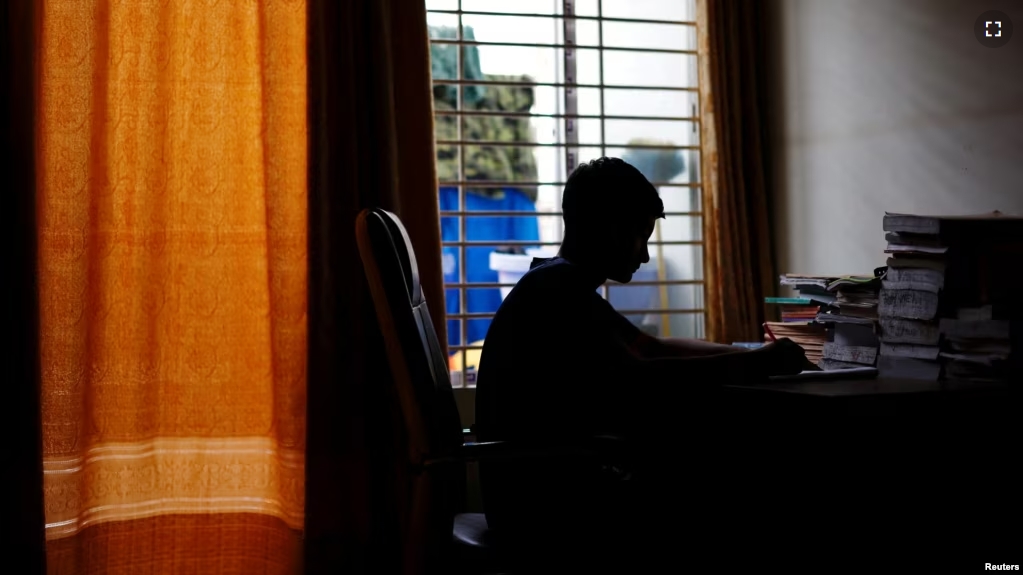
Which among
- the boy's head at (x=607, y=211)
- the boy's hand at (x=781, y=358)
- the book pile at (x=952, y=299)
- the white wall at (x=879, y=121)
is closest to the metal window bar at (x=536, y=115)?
the white wall at (x=879, y=121)

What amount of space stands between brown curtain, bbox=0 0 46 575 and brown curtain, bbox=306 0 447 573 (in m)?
0.72

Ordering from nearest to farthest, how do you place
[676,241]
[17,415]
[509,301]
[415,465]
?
1. [415,465]
2. [509,301]
3. [17,415]
4. [676,241]

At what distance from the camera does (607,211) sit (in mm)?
1748

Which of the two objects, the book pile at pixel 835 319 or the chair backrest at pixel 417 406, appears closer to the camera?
the chair backrest at pixel 417 406

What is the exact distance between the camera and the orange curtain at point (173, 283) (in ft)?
8.13

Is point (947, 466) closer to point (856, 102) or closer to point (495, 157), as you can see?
point (856, 102)

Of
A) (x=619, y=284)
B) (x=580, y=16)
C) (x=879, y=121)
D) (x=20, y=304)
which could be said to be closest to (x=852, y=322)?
(x=879, y=121)

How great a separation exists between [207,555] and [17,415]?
0.65m

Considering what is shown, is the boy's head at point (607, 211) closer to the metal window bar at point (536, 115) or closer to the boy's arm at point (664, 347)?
the boy's arm at point (664, 347)

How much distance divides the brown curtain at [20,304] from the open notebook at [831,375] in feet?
6.22

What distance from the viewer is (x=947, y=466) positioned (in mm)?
1563

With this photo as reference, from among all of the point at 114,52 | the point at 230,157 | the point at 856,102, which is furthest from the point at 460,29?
the point at 856,102

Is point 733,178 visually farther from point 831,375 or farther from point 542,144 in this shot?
point 831,375

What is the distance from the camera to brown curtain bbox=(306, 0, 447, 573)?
8.38 ft
